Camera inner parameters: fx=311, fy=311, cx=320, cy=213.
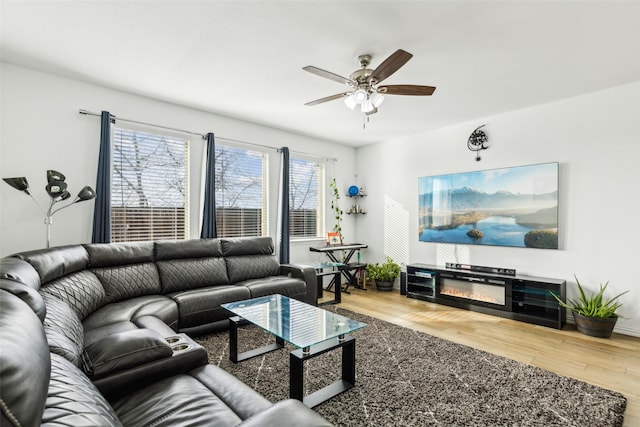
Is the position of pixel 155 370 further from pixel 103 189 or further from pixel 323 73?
pixel 103 189

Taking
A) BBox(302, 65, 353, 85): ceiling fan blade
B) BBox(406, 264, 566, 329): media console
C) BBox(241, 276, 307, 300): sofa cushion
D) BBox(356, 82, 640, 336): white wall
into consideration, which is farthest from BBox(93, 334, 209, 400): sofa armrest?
BBox(356, 82, 640, 336): white wall

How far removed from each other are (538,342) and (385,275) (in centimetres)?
243

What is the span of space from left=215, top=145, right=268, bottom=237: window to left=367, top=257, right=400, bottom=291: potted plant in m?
2.02

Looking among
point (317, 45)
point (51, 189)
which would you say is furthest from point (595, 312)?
point (51, 189)

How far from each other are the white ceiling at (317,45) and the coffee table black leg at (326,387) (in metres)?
2.28

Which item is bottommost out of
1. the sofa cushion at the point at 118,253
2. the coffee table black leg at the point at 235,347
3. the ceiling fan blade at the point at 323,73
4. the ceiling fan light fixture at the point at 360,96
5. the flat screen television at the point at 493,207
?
the coffee table black leg at the point at 235,347

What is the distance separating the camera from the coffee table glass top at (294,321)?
211 cm

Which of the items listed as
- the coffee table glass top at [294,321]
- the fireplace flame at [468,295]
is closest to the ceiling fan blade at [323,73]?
the coffee table glass top at [294,321]

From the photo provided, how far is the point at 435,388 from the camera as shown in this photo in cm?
225

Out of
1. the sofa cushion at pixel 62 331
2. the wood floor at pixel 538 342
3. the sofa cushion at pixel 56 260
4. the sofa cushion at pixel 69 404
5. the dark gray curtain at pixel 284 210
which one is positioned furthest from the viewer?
the dark gray curtain at pixel 284 210

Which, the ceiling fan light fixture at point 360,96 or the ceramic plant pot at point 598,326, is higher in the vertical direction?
the ceiling fan light fixture at point 360,96

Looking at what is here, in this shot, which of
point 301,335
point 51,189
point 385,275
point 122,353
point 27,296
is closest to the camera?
point 27,296

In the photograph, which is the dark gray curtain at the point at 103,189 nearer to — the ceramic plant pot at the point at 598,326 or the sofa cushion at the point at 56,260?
the sofa cushion at the point at 56,260

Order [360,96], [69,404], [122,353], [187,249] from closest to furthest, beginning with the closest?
[69,404] < [122,353] < [360,96] < [187,249]
